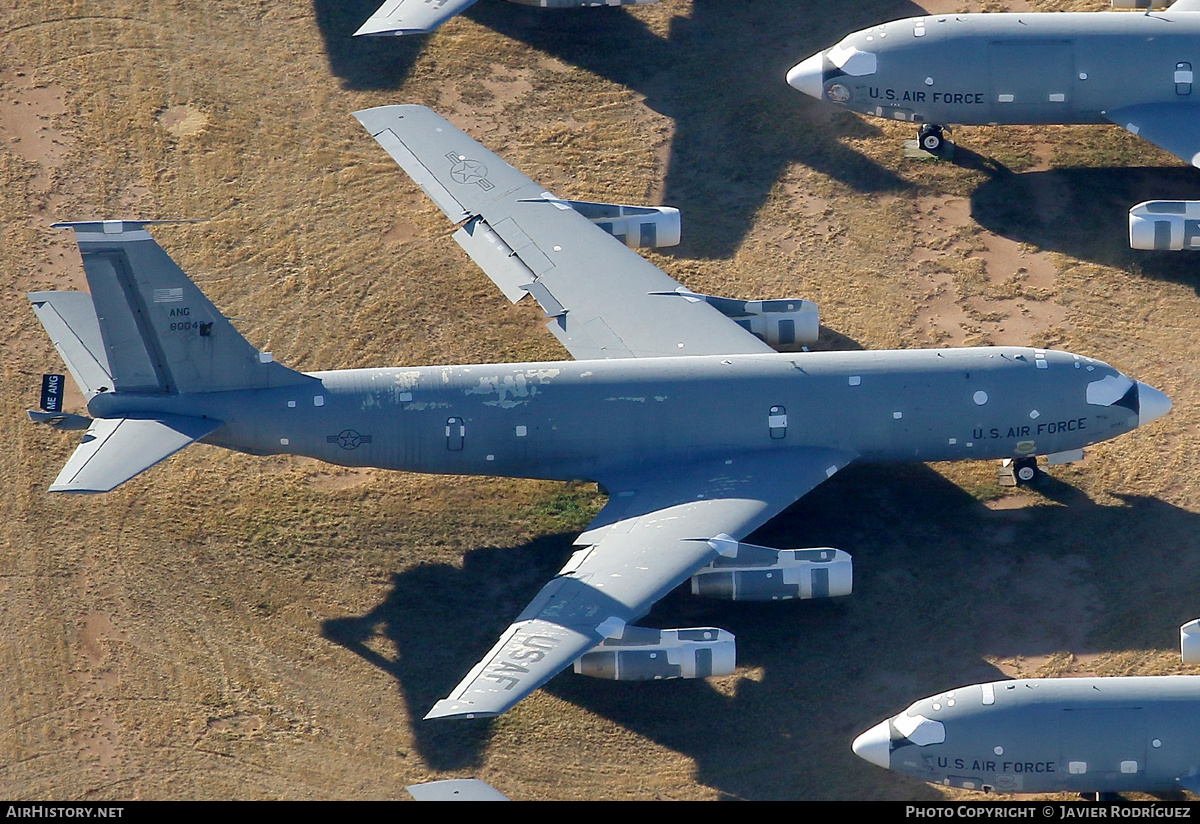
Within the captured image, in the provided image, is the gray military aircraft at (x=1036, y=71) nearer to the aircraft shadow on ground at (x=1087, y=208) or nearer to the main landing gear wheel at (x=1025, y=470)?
the aircraft shadow on ground at (x=1087, y=208)

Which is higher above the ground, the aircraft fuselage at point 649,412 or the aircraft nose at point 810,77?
the aircraft nose at point 810,77

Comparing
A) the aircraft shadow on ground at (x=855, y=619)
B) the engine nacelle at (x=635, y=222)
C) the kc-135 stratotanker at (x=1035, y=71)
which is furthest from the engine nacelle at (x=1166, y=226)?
the engine nacelle at (x=635, y=222)

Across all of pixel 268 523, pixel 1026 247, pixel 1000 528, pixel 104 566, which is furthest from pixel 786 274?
pixel 104 566

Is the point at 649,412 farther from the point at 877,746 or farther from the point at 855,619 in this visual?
the point at 877,746

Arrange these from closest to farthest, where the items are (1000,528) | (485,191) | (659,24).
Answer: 1. (1000,528)
2. (485,191)
3. (659,24)

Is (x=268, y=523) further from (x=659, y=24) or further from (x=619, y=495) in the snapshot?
(x=659, y=24)

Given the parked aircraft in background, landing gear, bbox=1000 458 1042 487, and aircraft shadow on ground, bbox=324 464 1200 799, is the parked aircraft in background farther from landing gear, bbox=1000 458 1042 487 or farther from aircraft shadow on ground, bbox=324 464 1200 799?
landing gear, bbox=1000 458 1042 487
